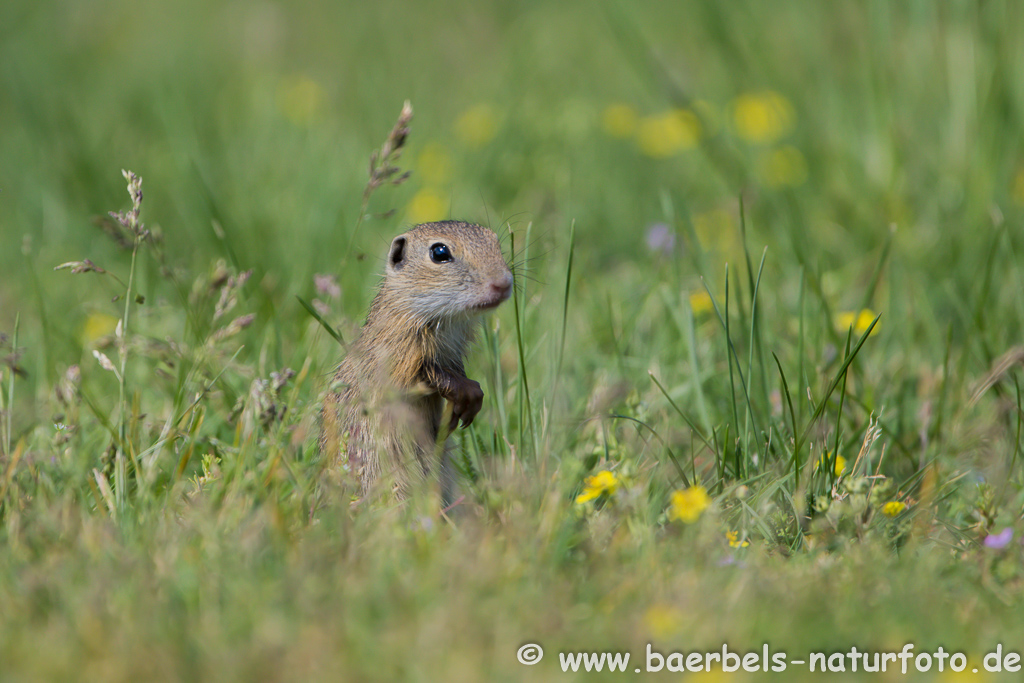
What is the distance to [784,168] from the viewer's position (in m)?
5.99

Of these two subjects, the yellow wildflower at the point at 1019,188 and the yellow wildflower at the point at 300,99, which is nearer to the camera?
the yellow wildflower at the point at 1019,188

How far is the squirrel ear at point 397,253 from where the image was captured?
3.53 m

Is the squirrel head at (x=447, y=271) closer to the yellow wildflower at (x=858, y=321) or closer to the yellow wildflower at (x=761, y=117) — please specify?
the yellow wildflower at (x=858, y=321)

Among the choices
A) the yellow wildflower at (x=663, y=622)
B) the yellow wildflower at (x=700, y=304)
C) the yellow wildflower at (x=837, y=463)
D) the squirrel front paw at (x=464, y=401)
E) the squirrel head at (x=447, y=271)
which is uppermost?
the squirrel head at (x=447, y=271)

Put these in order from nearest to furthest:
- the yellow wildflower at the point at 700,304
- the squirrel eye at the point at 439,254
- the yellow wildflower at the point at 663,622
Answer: the yellow wildflower at the point at 663,622 → the squirrel eye at the point at 439,254 → the yellow wildflower at the point at 700,304

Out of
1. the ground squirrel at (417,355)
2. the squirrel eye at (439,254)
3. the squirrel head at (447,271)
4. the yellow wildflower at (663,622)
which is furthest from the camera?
the squirrel eye at (439,254)

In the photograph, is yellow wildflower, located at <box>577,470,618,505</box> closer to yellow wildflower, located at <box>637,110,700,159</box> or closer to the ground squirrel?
the ground squirrel

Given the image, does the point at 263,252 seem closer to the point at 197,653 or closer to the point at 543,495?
the point at 543,495

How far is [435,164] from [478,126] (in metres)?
0.42

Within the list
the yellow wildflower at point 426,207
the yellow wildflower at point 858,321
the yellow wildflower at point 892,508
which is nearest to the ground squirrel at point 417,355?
the yellow wildflower at point 892,508

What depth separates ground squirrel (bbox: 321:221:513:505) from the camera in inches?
124

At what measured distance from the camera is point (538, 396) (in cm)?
325

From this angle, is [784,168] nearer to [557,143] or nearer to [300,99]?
[557,143]

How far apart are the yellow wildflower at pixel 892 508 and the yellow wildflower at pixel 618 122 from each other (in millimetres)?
4173
